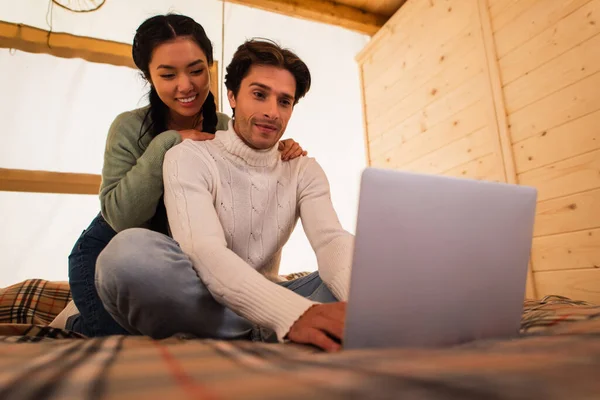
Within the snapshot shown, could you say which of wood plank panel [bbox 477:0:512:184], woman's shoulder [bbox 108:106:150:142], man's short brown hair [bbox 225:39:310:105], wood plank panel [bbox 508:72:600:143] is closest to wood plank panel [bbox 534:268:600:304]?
wood plank panel [bbox 477:0:512:184]

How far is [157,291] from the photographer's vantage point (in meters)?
0.71

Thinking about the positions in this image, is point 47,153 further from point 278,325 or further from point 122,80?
point 278,325

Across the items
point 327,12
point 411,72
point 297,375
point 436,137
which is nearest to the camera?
point 297,375

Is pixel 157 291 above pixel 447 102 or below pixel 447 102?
below

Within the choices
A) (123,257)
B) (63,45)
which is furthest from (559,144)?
(63,45)

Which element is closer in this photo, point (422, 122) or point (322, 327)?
point (322, 327)

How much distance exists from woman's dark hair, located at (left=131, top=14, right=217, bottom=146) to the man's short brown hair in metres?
0.17

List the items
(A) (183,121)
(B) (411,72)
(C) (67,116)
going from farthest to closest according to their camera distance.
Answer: (B) (411,72) → (C) (67,116) → (A) (183,121)

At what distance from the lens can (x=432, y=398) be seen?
202 millimetres

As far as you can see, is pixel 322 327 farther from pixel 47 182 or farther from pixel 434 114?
pixel 434 114

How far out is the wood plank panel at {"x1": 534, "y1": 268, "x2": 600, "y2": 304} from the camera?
61.9 inches

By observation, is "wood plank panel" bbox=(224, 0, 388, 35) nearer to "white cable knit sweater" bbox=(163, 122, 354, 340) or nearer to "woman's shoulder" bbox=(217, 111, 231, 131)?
"woman's shoulder" bbox=(217, 111, 231, 131)

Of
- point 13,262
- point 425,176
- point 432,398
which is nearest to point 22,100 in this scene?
point 13,262

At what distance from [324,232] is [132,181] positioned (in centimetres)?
48
